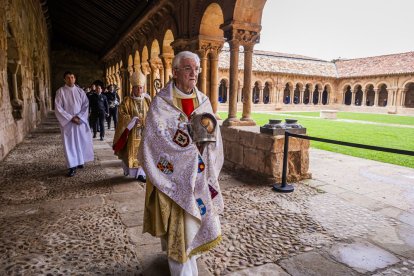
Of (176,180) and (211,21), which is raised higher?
(211,21)

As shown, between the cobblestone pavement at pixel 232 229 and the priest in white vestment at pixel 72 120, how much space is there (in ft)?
1.06

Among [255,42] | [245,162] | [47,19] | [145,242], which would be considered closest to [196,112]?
[145,242]

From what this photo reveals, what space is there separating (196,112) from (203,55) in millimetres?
5124

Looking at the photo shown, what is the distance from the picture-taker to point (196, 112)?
203 cm

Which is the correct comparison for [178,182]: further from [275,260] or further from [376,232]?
[376,232]

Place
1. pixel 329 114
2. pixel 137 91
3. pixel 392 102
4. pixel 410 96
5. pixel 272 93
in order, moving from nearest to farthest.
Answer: pixel 137 91, pixel 329 114, pixel 392 102, pixel 272 93, pixel 410 96

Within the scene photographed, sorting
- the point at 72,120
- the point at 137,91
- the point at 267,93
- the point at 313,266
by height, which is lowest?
the point at 313,266

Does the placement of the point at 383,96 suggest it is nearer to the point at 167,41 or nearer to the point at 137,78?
the point at 167,41

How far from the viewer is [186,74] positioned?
1975 millimetres

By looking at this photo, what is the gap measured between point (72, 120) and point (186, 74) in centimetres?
333

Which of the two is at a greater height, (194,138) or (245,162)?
(194,138)

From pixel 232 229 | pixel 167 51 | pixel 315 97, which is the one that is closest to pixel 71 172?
pixel 232 229

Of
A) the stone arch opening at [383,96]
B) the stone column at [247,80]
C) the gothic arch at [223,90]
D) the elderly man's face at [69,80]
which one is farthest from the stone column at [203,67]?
the stone arch opening at [383,96]

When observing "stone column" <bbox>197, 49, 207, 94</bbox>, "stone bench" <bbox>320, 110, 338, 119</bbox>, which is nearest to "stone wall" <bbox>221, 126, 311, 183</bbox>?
"stone column" <bbox>197, 49, 207, 94</bbox>
